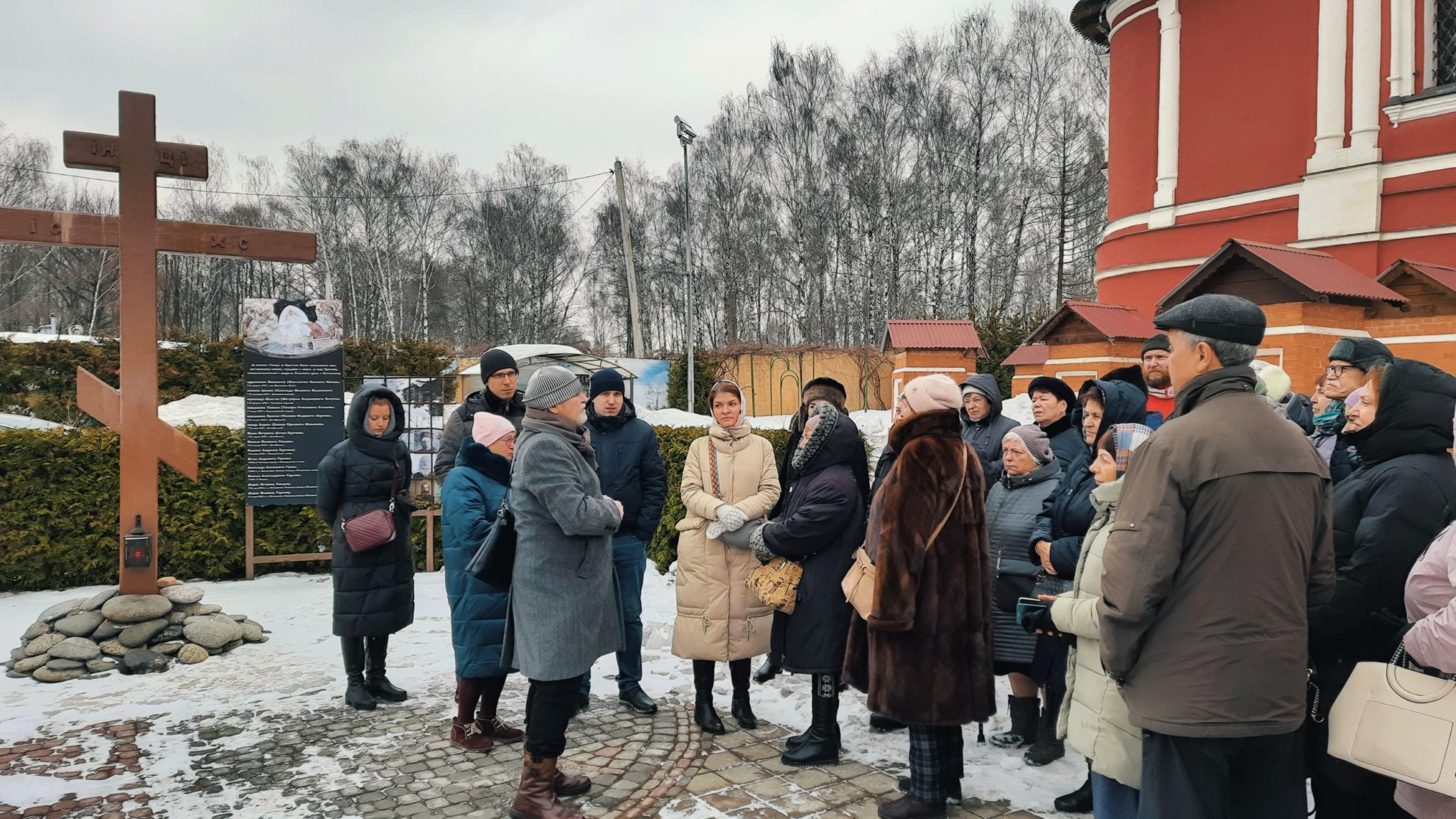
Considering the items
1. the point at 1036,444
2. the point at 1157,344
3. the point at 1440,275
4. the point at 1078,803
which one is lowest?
the point at 1078,803

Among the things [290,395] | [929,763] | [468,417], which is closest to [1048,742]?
[929,763]

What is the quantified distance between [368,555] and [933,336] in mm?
7962

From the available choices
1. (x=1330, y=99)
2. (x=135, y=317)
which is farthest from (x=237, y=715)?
(x=1330, y=99)

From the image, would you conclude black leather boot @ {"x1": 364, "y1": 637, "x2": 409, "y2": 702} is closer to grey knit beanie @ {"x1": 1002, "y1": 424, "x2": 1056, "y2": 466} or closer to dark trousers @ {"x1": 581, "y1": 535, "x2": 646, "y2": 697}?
dark trousers @ {"x1": 581, "y1": 535, "x2": 646, "y2": 697}

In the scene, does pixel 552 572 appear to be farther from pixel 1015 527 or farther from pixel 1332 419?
pixel 1332 419

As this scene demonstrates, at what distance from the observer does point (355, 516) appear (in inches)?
193

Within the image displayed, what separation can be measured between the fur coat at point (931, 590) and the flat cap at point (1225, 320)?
1258mm

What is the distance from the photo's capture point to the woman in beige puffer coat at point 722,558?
14.8 feet

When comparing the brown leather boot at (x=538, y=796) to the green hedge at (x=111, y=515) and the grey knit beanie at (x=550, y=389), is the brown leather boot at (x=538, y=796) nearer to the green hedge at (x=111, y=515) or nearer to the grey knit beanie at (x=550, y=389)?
the grey knit beanie at (x=550, y=389)

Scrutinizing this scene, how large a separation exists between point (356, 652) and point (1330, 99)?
13.5 meters

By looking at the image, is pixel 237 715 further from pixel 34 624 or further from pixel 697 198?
pixel 697 198

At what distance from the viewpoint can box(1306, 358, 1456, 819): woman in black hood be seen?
2607 millimetres

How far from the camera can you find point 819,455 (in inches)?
162

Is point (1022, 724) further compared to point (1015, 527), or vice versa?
point (1022, 724)
